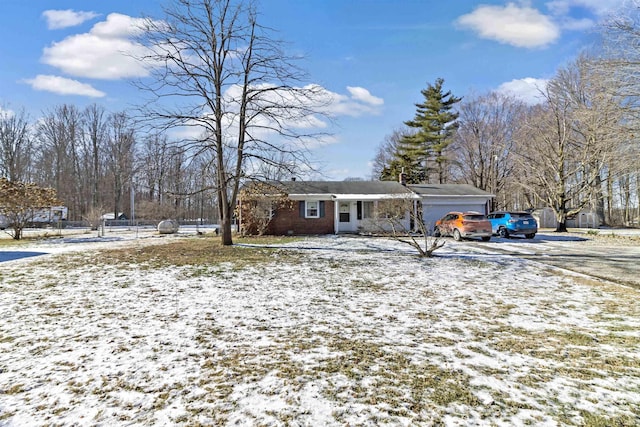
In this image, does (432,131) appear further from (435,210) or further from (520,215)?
(520,215)

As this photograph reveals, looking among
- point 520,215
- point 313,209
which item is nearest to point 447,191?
point 520,215

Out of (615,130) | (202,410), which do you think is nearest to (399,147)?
(615,130)

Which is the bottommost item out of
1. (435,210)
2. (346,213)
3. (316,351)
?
(316,351)

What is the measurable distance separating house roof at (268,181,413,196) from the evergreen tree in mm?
15231

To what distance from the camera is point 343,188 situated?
22766 millimetres

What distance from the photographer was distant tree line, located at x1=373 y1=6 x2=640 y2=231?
14328 mm

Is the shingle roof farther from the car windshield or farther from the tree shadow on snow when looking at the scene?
the tree shadow on snow

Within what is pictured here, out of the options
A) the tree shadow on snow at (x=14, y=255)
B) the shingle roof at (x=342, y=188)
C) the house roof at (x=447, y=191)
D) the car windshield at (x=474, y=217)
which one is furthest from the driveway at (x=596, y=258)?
the tree shadow on snow at (x=14, y=255)

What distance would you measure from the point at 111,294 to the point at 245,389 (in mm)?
4858

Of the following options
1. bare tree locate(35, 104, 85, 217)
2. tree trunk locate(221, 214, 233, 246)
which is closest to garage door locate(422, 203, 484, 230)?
tree trunk locate(221, 214, 233, 246)

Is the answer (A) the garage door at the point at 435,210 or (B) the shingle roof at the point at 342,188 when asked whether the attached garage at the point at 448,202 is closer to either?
(A) the garage door at the point at 435,210

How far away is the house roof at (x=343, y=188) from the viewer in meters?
21.4

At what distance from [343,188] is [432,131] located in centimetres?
2007

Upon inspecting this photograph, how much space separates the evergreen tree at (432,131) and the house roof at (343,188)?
15.2 meters
